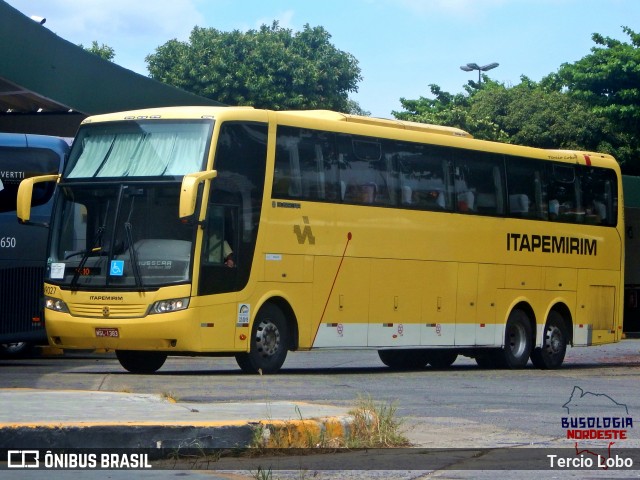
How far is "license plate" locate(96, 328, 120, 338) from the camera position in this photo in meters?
17.1

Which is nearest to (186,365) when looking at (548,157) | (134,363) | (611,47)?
(134,363)

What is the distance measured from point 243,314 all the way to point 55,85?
32.0 ft

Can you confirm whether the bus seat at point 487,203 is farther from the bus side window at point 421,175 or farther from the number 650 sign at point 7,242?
the number 650 sign at point 7,242

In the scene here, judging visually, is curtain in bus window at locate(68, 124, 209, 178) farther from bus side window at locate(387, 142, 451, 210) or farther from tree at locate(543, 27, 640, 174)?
tree at locate(543, 27, 640, 174)

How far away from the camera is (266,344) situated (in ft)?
59.4

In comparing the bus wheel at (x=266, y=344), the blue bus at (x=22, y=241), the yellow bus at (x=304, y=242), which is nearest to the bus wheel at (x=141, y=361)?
the yellow bus at (x=304, y=242)

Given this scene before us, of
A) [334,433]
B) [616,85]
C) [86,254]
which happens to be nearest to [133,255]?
[86,254]

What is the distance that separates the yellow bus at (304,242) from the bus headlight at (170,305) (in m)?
0.03

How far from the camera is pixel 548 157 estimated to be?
2328 centimetres

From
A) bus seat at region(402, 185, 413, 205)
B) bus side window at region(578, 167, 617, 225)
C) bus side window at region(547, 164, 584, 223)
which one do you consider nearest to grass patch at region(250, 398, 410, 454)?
bus seat at region(402, 185, 413, 205)

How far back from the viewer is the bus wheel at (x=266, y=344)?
17969 mm

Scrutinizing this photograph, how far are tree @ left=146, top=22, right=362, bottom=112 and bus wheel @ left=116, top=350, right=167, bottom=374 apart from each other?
46.8 metres

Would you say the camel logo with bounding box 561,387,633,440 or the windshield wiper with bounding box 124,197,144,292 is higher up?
the windshield wiper with bounding box 124,197,144,292

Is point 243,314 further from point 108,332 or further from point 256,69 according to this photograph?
point 256,69
